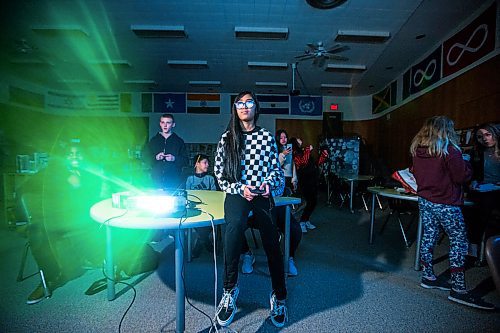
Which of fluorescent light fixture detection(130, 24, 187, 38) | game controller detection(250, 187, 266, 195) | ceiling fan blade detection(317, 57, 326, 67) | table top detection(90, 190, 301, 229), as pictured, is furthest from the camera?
ceiling fan blade detection(317, 57, 326, 67)

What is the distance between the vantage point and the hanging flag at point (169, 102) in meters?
10.6

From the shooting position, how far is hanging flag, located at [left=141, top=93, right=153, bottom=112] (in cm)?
1057

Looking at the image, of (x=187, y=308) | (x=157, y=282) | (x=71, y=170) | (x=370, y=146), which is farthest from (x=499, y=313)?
(x=370, y=146)

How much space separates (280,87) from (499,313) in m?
8.61

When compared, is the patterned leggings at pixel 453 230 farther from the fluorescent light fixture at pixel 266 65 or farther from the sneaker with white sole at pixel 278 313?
the fluorescent light fixture at pixel 266 65

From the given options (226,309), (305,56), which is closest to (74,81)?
(305,56)

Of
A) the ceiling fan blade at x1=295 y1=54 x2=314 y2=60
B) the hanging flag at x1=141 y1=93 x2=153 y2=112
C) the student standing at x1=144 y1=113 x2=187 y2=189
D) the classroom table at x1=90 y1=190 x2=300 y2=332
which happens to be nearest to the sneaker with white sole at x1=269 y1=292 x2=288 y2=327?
the classroom table at x1=90 y1=190 x2=300 y2=332

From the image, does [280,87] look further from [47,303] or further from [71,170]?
[47,303]

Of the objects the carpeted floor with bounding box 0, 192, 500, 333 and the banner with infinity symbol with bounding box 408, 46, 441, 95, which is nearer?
the carpeted floor with bounding box 0, 192, 500, 333

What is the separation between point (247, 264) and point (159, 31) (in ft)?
16.4

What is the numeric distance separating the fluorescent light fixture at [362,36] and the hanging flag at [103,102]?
8.48 m

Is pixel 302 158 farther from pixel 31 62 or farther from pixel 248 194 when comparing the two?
pixel 31 62

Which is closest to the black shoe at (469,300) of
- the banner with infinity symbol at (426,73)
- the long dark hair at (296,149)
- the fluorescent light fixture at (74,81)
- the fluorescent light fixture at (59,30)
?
the long dark hair at (296,149)

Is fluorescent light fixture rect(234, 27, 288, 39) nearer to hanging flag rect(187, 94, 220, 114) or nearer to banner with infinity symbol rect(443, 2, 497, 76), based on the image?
banner with infinity symbol rect(443, 2, 497, 76)
